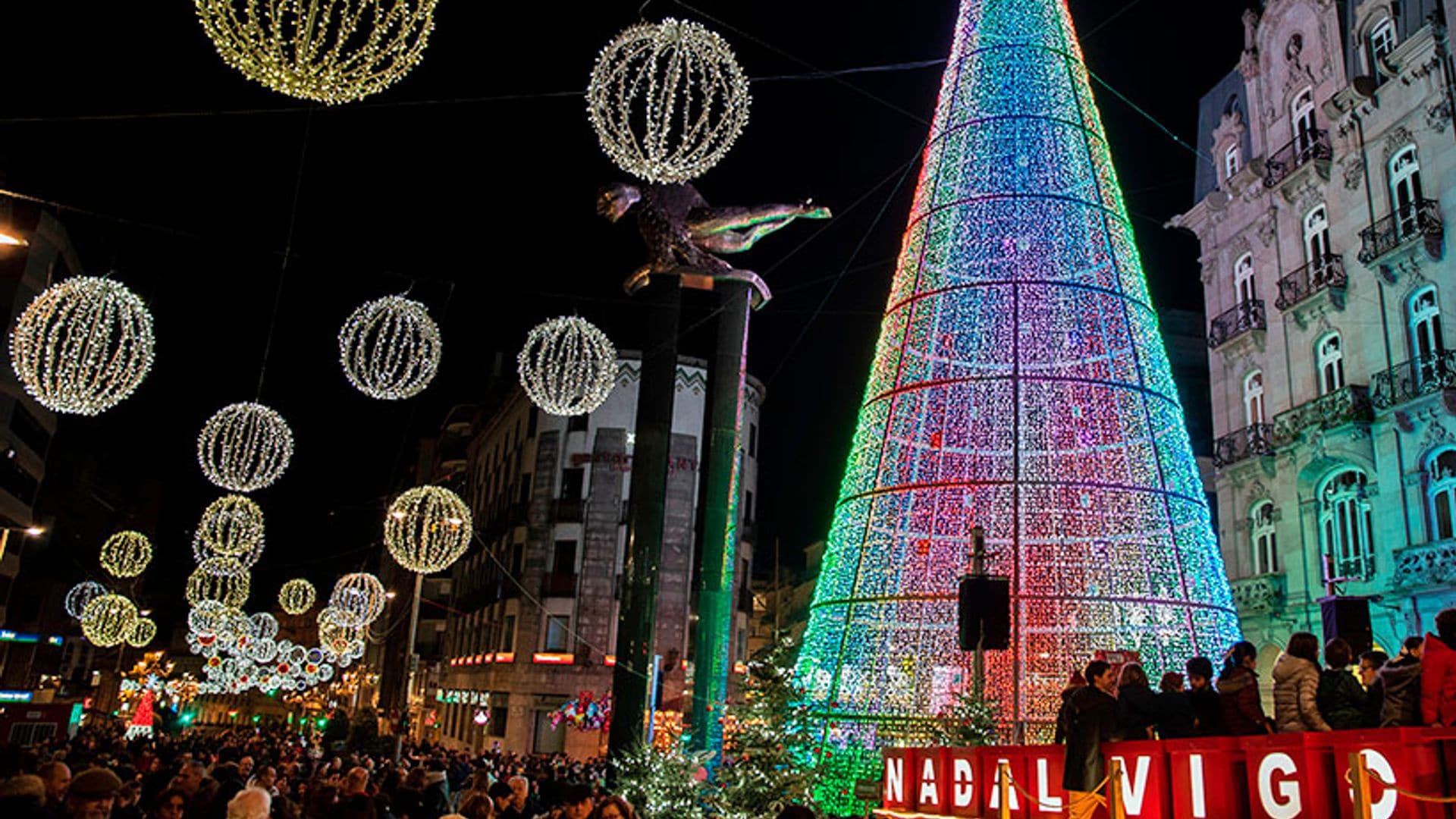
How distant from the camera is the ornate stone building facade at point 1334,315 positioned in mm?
19469

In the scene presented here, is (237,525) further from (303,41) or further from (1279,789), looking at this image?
(1279,789)

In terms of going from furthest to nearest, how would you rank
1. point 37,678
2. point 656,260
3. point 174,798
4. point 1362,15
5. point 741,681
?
point 37,678 → point 1362,15 → point 656,260 → point 741,681 → point 174,798

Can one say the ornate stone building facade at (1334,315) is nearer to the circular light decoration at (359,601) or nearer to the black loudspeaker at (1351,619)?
the black loudspeaker at (1351,619)

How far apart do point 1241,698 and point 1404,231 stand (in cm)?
1699

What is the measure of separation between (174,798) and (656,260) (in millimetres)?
11653

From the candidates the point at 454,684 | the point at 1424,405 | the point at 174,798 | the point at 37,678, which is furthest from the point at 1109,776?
the point at 37,678

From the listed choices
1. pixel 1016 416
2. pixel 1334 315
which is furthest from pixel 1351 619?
pixel 1334 315

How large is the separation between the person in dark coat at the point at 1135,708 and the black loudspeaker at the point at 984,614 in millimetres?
4184

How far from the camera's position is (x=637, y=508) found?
15680 millimetres

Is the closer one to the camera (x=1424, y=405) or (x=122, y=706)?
(x=1424, y=405)

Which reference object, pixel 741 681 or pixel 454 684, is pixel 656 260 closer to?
pixel 741 681

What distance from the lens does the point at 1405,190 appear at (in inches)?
819

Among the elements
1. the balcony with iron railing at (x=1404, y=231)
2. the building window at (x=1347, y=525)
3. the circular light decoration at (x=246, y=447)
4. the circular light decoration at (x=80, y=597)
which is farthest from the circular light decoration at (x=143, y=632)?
the balcony with iron railing at (x=1404, y=231)

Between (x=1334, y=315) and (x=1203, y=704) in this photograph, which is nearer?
(x=1203, y=704)
